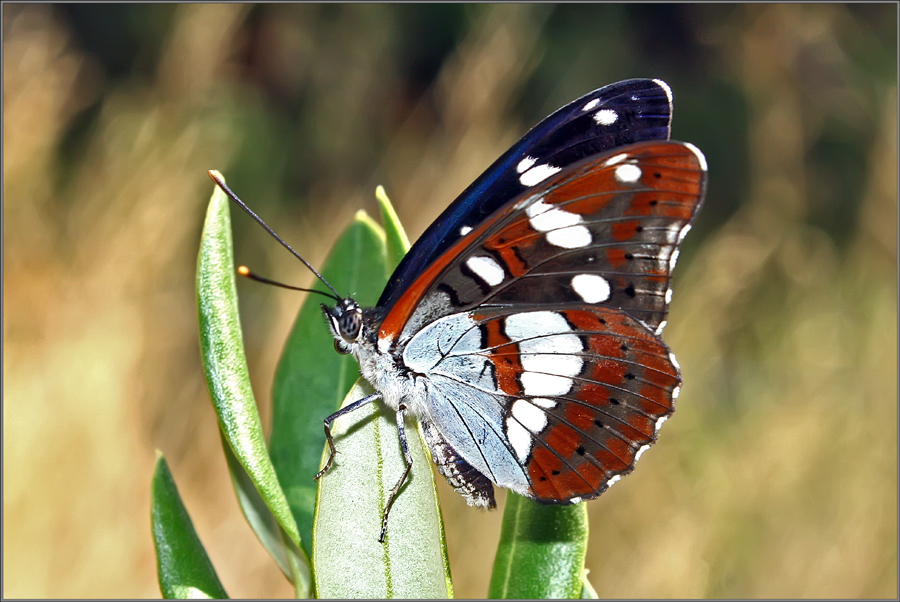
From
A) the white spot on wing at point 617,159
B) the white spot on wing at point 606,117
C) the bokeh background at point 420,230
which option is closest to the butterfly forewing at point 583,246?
the white spot on wing at point 617,159

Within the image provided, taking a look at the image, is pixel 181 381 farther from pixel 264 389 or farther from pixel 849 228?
pixel 849 228

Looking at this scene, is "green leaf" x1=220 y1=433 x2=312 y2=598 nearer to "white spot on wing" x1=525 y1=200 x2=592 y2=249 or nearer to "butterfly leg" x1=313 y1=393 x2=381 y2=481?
"butterfly leg" x1=313 y1=393 x2=381 y2=481

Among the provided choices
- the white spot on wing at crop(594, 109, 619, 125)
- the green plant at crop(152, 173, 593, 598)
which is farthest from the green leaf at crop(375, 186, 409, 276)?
the white spot on wing at crop(594, 109, 619, 125)

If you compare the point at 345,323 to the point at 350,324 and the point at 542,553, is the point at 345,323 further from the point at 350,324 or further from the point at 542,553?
the point at 542,553

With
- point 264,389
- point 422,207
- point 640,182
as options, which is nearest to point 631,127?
point 640,182

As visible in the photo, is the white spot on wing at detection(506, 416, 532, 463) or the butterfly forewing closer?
the butterfly forewing

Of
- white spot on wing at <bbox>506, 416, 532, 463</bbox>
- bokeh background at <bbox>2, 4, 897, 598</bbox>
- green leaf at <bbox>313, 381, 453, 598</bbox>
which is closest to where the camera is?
green leaf at <bbox>313, 381, 453, 598</bbox>

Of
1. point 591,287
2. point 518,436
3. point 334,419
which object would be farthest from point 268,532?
point 591,287
